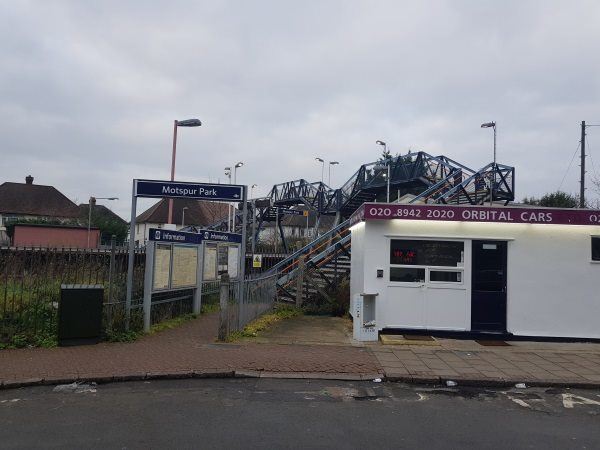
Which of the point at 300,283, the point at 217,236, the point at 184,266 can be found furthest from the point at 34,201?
the point at 184,266

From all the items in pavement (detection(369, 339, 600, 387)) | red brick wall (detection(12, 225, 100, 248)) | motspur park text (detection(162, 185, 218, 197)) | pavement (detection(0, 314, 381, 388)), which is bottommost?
pavement (detection(0, 314, 381, 388))

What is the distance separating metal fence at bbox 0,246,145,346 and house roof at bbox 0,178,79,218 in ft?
192

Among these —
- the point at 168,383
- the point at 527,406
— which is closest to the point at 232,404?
the point at 168,383

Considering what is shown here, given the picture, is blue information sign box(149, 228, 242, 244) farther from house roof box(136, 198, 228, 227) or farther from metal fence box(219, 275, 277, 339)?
house roof box(136, 198, 228, 227)

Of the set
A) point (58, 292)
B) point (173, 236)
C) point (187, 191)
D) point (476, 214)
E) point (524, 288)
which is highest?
point (187, 191)

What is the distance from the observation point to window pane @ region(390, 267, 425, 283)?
11.6 metres

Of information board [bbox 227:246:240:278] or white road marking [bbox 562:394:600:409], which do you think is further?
information board [bbox 227:246:240:278]

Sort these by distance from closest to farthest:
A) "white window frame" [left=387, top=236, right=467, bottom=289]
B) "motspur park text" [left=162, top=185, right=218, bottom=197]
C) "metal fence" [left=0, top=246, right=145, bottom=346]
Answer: "metal fence" [left=0, top=246, right=145, bottom=346], "motspur park text" [left=162, top=185, right=218, bottom=197], "white window frame" [left=387, top=236, right=467, bottom=289]

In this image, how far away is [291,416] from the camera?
6082 millimetres

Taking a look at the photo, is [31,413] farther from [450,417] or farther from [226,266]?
[226,266]

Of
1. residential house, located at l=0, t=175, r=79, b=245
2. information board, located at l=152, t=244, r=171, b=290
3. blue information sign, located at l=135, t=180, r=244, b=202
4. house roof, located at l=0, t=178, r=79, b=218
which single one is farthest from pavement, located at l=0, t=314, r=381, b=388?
house roof, located at l=0, t=178, r=79, b=218

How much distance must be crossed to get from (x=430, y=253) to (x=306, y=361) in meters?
4.36

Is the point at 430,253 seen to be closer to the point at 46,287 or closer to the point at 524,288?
the point at 524,288

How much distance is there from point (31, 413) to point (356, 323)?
662cm
